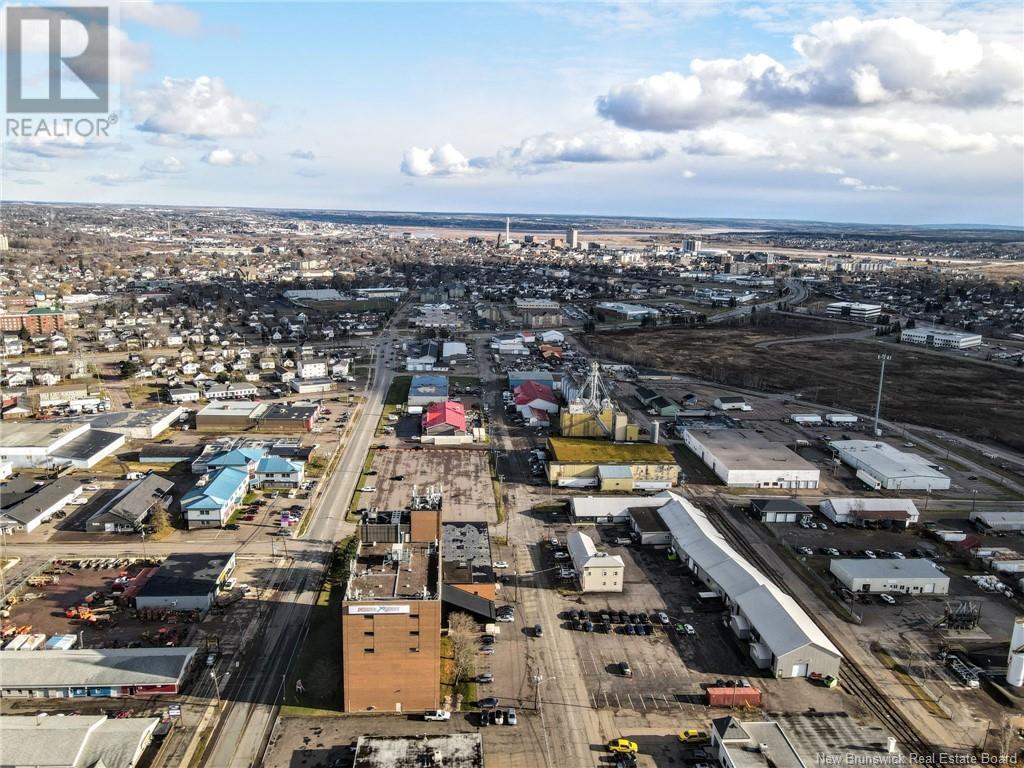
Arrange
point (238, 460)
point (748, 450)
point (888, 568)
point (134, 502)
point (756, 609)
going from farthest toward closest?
1. point (748, 450)
2. point (238, 460)
3. point (134, 502)
4. point (888, 568)
5. point (756, 609)

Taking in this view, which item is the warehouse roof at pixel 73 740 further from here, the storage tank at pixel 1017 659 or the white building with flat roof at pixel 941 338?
the white building with flat roof at pixel 941 338

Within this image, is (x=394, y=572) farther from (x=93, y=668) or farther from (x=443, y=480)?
(x=443, y=480)

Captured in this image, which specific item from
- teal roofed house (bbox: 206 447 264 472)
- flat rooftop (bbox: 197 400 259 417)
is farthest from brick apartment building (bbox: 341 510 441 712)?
flat rooftop (bbox: 197 400 259 417)

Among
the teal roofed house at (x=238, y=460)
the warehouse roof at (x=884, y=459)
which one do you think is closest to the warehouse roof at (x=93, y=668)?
the teal roofed house at (x=238, y=460)

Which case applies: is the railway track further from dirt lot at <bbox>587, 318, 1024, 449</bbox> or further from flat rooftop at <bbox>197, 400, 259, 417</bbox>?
flat rooftop at <bbox>197, 400, 259, 417</bbox>

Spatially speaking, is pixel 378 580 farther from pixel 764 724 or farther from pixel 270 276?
pixel 270 276

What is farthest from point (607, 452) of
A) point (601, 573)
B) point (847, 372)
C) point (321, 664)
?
point (847, 372)
